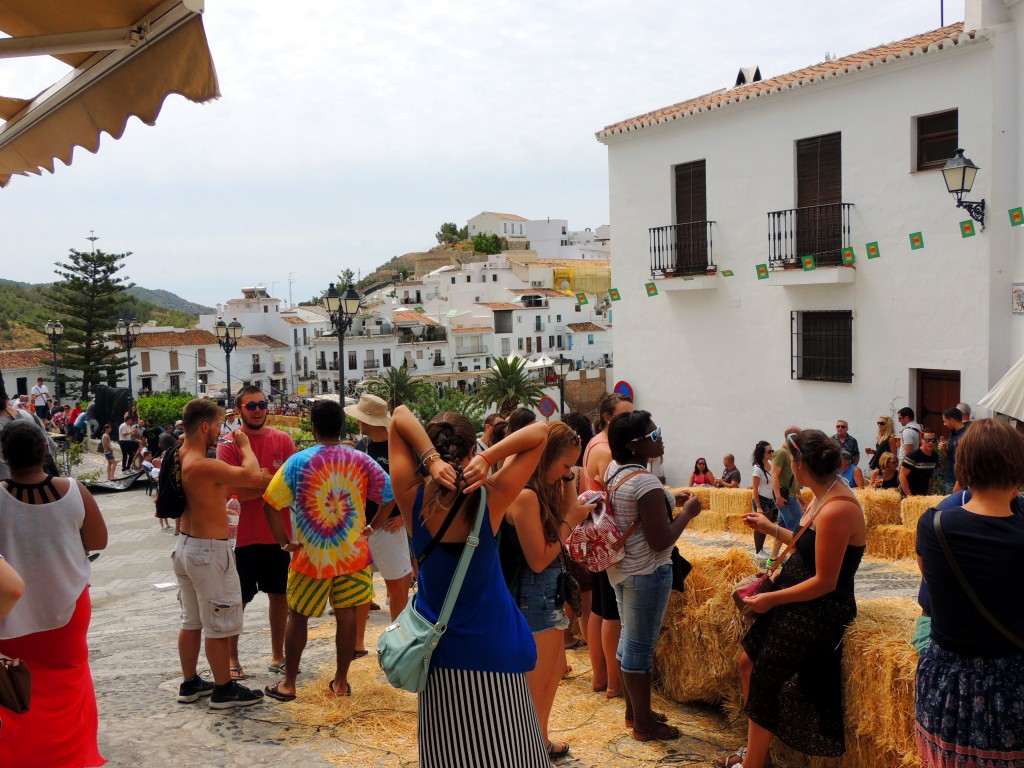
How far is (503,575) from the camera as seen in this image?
383cm

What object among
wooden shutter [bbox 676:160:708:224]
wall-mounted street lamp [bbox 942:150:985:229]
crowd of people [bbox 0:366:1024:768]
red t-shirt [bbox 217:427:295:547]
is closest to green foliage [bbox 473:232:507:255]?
wooden shutter [bbox 676:160:708:224]

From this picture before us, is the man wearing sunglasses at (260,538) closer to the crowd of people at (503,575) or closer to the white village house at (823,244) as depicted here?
the crowd of people at (503,575)

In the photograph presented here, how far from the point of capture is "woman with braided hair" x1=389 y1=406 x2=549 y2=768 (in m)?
3.15

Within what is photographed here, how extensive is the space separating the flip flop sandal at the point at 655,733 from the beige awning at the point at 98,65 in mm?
3554

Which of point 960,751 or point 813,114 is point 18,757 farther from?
point 813,114

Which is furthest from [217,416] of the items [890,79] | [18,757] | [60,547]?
[890,79]

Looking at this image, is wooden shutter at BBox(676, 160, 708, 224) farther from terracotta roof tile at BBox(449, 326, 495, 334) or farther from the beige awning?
terracotta roof tile at BBox(449, 326, 495, 334)

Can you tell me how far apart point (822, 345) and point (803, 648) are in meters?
14.6

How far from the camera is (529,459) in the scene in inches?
130

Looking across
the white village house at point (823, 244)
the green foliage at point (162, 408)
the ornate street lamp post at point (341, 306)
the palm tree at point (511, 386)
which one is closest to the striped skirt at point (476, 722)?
the ornate street lamp post at point (341, 306)

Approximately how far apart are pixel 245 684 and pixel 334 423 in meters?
1.73

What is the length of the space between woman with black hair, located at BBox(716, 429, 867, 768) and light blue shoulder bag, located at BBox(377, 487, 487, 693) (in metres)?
1.65

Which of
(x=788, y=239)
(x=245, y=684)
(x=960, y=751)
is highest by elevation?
(x=788, y=239)

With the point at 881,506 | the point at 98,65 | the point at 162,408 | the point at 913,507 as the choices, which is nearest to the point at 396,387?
the point at 162,408
